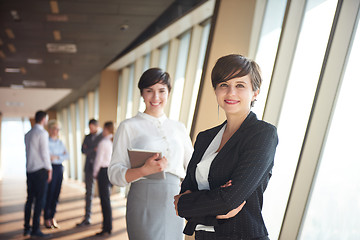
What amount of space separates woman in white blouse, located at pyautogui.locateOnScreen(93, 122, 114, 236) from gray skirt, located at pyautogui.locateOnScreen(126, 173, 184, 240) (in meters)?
3.64

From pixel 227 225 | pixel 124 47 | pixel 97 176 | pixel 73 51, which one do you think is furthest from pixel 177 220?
pixel 73 51

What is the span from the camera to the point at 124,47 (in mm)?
9977

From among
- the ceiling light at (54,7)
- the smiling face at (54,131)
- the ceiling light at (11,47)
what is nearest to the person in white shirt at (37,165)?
the smiling face at (54,131)

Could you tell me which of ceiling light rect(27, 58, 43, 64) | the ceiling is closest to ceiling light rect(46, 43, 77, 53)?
the ceiling

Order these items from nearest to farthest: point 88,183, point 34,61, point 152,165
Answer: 1. point 152,165
2. point 88,183
3. point 34,61

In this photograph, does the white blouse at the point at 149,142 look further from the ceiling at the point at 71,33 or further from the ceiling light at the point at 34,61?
the ceiling light at the point at 34,61

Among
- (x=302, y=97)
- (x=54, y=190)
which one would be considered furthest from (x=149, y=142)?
(x=54, y=190)

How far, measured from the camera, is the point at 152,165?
2275 millimetres

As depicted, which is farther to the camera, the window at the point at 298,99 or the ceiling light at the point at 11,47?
the ceiling light at the point at 11,47

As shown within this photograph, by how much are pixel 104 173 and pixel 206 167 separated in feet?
15.8

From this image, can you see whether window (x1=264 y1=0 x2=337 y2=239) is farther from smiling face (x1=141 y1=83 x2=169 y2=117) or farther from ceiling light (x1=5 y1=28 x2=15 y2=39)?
ceiling light (x1=5 y1=28 x2=15 y2=39)

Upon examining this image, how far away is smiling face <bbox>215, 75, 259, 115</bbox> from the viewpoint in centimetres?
148

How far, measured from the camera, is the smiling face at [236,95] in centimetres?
148

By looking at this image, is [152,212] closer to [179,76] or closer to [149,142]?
[149,142]
